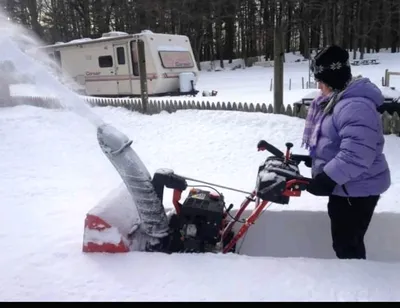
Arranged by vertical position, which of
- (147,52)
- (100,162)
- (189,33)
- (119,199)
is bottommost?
(100,162)

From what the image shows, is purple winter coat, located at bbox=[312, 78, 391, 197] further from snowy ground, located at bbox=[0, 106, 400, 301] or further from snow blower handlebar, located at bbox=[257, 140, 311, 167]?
snowy ground, located at bbox=[0, 106, 400, 301]

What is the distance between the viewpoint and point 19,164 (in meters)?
6.43

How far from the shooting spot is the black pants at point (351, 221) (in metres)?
2.46

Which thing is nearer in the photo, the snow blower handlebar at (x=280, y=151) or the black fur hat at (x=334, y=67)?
the black fur hat at (x=334, y=67)

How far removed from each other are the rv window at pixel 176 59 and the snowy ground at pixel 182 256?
9.62m

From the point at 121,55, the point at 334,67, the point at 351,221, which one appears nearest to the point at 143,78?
the point at 121,55

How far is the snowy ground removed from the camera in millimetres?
1743

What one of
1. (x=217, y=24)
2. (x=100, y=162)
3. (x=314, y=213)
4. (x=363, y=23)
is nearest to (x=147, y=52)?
(x=100, y=162)

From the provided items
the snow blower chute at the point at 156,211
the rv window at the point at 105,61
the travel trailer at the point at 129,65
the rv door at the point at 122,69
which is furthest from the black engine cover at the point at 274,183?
the rv window at the point at 105,61

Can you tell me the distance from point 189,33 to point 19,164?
3332 cm

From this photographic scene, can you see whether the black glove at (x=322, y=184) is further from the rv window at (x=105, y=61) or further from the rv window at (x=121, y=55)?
the rv window at (x=105, y=61)

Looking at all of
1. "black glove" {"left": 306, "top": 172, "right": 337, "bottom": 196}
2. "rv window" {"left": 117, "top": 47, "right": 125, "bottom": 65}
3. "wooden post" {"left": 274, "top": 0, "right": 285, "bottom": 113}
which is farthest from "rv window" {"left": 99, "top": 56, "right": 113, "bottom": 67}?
"black glove" {"left": 306, "top": 172, "right": 337, "bottom": 196}

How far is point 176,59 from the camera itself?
682 inches

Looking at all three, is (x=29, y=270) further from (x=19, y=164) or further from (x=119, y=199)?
(x=19, y=164)
